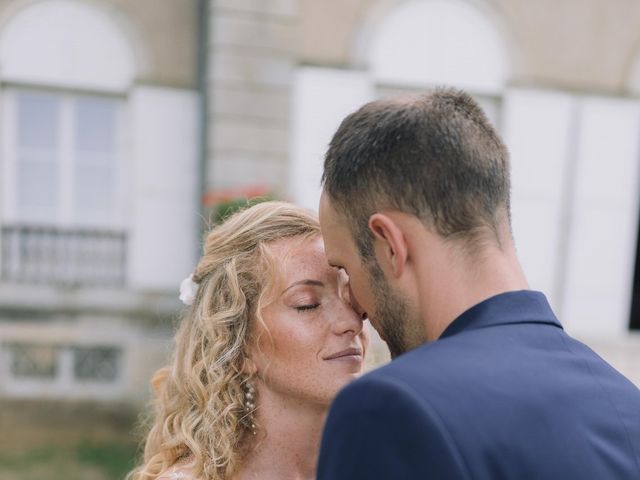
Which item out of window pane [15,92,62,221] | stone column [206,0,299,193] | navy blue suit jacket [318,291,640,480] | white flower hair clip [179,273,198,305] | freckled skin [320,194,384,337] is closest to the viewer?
navy blue suit jacket [318,291,640,480]

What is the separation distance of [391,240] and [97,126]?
619 centimetres

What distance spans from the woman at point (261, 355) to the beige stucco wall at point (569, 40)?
5.30 m

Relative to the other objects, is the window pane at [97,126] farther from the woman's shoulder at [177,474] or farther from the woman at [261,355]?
the woman's shoulder at [177,474]

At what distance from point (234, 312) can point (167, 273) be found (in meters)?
4.99

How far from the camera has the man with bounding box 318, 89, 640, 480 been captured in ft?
3.38

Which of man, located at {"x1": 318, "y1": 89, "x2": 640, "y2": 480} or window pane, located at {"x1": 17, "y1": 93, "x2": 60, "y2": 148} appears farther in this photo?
window pane, located at {"x1": 17, "y1": 93, "x2": 60, "y2": 148}

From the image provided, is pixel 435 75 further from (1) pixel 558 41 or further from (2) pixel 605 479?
(2) pixel 605 479

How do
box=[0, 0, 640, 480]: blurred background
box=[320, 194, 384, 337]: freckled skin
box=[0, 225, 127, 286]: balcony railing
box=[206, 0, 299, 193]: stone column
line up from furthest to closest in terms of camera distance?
box=[0, 225, 127, 286]: balcony railing
box=[0, 0, 640, 480]: blurred background
box=[206, 0, 299, 193]: stone column
box=[320, 194, 384, 337]: freckled skin

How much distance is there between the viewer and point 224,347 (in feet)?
6.70

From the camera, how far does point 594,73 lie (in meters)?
7.27

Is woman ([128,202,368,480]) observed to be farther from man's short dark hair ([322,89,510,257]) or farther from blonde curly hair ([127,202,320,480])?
man's short dark hair ([322,89,510,257])

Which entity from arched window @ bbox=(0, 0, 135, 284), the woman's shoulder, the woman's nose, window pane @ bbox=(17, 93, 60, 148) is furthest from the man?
window pane @ bbox=(17, 93, 60, 148)

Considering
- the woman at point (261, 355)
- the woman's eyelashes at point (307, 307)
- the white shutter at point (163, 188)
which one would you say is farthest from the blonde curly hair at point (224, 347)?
the white shutter at point (163, 188)

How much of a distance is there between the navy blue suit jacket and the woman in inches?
29.5
